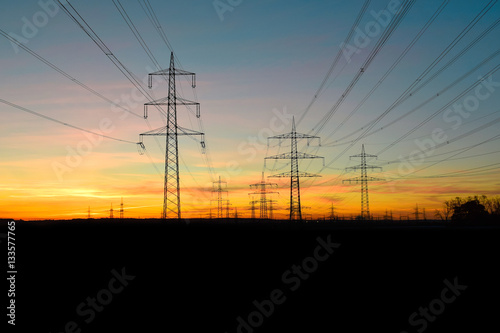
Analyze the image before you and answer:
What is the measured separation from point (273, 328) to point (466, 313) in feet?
27.1

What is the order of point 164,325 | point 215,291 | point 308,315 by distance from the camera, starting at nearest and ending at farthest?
point 164,325
point 308,315
point 215,291

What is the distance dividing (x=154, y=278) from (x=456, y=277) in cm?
1529

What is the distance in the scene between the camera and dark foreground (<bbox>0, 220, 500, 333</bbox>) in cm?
1789

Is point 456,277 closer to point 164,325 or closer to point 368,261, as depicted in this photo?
point 368,261

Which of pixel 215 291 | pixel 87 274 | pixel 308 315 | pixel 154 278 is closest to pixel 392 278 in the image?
pixel 308 315

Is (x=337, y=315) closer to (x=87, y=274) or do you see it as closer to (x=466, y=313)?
(x=466, y=313)

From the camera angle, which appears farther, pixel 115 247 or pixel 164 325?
pixel 115 247

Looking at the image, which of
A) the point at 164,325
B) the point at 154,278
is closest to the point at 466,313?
the point at 164,325

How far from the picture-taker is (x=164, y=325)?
17219mm

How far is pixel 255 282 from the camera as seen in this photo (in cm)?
2306

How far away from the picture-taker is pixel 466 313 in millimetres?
19266

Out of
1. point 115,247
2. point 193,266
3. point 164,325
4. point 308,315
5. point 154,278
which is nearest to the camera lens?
point 164,325

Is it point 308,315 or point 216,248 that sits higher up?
point 216,248

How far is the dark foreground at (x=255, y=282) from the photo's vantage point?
704 inches
